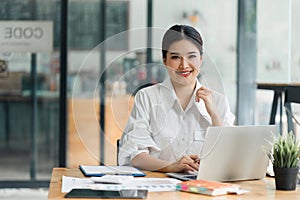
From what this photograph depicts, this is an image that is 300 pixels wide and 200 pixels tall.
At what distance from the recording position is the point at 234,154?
96.1 inches

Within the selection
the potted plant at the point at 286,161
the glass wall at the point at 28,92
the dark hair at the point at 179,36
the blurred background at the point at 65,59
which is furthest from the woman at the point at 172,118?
the glass wall at the point at 28,92

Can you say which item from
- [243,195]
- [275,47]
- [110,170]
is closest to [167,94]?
[110,170]

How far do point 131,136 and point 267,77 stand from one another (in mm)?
3499

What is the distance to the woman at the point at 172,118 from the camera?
8.58ft

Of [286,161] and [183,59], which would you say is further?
[183,59]

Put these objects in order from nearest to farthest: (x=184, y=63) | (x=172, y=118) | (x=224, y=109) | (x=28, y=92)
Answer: (x=184, y=63)
(x=172, y=118)
(x=224, y=109)
(x=28, y=92)

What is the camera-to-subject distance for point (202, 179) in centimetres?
238

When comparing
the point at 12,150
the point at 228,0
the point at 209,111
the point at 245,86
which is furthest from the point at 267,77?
the point at 209,111

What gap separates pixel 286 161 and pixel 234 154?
0.19m

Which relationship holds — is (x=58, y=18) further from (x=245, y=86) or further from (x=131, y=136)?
(x=131, y=136)

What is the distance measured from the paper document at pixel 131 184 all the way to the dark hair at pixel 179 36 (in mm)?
494

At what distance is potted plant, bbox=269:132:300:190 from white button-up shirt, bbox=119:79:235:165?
0.42 m

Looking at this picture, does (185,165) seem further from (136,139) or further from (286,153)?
(286,153)

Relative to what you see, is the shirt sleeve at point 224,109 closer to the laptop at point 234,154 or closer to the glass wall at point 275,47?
the laptop at point 234,154
